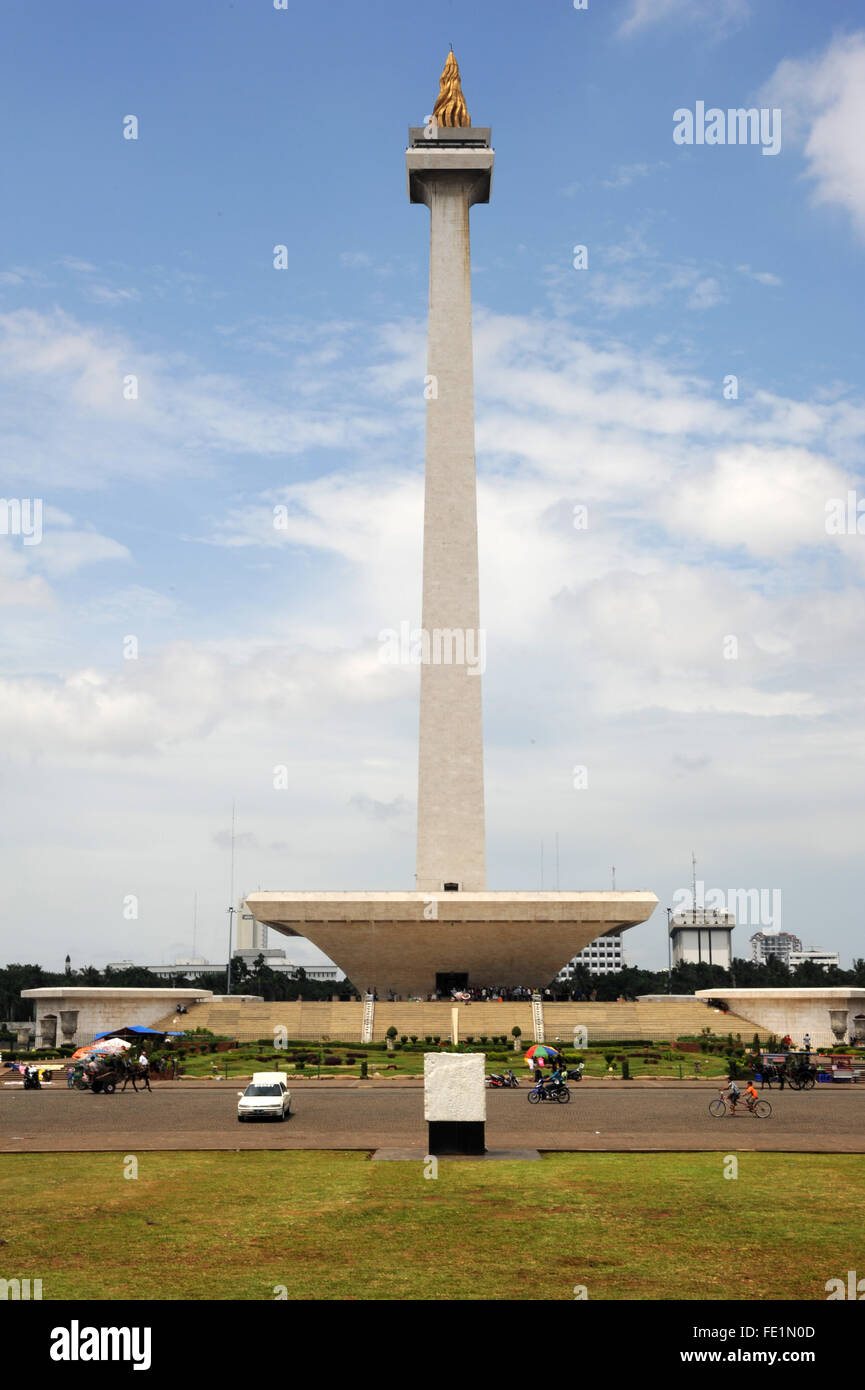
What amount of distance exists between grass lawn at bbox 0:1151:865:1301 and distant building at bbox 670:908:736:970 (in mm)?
137414

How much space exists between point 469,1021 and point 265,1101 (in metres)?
25.6

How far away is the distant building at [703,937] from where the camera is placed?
148625 mm

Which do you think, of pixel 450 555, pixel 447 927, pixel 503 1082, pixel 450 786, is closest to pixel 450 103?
pixel 450 555

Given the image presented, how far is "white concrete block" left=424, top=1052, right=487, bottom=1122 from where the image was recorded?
15594 millimetres

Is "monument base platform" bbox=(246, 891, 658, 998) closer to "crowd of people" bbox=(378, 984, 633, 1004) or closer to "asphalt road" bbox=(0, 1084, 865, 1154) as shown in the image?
"crowd of people" bbox=(378, 984, 633, 1004)

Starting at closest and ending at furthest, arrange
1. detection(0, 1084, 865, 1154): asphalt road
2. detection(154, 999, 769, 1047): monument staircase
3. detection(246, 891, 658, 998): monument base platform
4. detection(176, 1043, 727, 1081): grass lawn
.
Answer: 1. detection(0, 1084, 865, 1154): asphalt road
2. detection(176, 1043, 727, 1081): grass lawn
3. detection(154, 999, 769, 1047): monument staircase
4. detection(246, 891, 658, 998): monument base platform

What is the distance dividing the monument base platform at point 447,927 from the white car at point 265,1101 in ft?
103

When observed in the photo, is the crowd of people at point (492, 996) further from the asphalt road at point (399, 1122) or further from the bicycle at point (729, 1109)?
the bicycle at point (729, 1109)

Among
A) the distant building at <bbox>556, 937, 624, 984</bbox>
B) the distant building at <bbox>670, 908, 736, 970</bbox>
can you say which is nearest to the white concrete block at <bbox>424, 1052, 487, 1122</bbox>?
the distant building at <bbox>670, 908, 736, 970</bbox>

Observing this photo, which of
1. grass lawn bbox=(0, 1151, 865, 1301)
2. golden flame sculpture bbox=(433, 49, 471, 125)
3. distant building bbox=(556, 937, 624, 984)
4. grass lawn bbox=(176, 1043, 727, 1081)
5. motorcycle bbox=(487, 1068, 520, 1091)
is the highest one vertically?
golden flame sculpture bbox=(433, 49, 471, 125)

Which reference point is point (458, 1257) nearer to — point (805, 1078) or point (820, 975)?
point (805, 1078)

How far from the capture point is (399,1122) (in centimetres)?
Result: 2052

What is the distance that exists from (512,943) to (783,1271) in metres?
46.5
